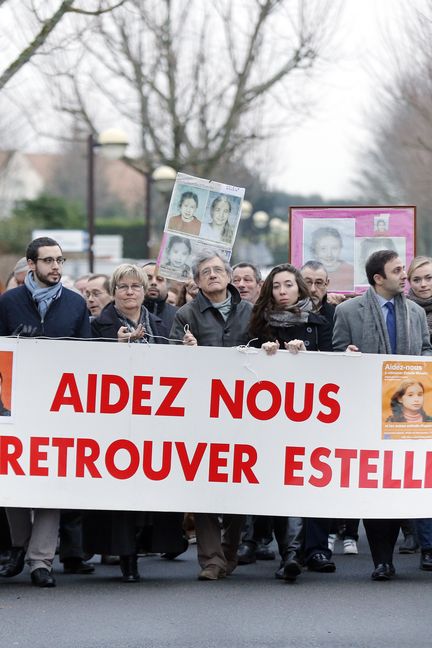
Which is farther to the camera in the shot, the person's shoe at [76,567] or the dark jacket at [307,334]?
the person's shoe at [76,567]

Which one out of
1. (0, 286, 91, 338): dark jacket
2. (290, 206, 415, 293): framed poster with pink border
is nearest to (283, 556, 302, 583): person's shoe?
(0, 286, 91, 338): dark jacket

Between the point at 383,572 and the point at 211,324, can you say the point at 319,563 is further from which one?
the point at 211,324

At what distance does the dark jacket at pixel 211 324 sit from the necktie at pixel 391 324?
2.86 feet

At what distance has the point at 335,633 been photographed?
7137 millimetres

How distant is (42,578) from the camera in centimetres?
841

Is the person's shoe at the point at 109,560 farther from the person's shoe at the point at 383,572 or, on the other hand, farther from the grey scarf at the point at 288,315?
the grey scarf at the point at 288,315

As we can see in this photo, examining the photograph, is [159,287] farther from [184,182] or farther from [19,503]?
[19,503]

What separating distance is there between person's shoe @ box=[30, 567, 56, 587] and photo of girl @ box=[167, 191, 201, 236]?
2808 mm

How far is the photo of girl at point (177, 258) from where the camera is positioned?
10.1 meters

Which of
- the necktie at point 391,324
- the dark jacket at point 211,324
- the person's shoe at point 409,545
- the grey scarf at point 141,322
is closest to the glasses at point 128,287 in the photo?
the grey scarf at point 141,322

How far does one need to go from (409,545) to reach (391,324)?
2.06m

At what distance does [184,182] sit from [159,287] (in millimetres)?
1435

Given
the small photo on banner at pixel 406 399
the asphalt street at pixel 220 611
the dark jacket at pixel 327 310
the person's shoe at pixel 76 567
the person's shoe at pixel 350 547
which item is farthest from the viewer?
the dark jacket at pixel 327 310

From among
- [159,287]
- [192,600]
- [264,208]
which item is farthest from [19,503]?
[264,208]
